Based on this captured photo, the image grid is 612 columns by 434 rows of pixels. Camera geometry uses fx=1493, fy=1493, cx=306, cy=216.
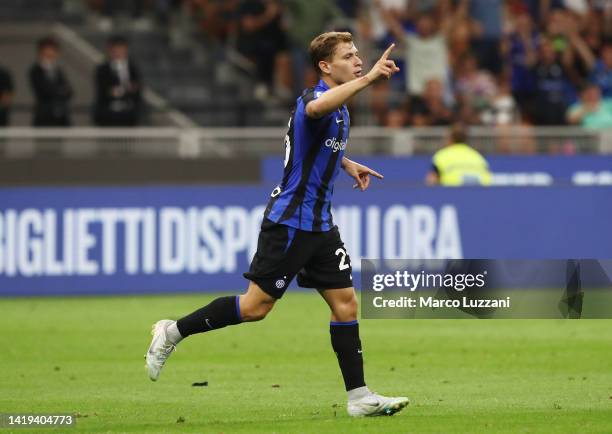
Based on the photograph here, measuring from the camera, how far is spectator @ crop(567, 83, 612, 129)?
74.9 feet

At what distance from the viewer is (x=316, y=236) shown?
9.18 meters

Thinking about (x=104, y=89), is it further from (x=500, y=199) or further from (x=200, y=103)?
(x=500, y=199)

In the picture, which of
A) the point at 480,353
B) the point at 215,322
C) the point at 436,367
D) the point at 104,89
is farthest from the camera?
the point at 104,89

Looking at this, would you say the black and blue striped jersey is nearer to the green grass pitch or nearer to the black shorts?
the black shorts

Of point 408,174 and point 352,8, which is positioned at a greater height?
point 352,8

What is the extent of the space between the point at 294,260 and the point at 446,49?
14.9m

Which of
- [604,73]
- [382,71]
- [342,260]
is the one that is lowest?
[342,260]

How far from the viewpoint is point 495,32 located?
25.2 m

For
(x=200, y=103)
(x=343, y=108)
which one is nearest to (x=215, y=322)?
(x=343, y=108)

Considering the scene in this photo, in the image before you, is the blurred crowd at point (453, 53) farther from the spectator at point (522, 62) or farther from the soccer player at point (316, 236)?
the soccer player at point (316, 236)

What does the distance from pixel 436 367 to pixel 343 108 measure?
11.2 feet

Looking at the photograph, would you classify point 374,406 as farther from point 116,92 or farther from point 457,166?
point 116,92

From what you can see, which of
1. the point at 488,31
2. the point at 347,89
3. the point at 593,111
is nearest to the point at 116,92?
the point at 488,31

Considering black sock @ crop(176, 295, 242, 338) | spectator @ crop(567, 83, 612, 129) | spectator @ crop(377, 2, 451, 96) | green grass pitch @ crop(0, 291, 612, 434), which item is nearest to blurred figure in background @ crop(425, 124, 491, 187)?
green grass pitch @ crop(0, 291, 612, 434)
